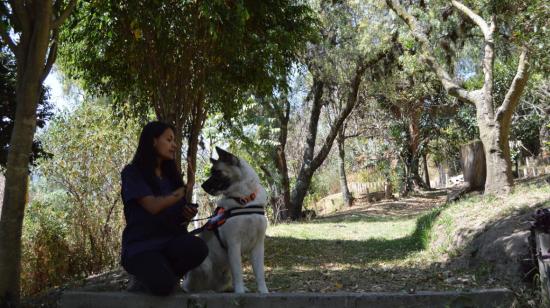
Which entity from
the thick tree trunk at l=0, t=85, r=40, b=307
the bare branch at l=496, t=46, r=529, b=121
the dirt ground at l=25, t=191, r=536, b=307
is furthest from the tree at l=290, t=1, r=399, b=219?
the thick tree trunk at l=0, t=85, r=40, b=307

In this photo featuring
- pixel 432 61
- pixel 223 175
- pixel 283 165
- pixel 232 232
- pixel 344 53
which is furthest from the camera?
pixel 283 165

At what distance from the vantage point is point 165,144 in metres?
3.91

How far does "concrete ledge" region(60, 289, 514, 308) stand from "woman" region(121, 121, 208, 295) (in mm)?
117

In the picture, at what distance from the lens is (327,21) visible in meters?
17.0

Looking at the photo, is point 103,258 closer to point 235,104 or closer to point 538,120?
point 235,104

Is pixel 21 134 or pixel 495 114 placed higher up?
pixel 495 114

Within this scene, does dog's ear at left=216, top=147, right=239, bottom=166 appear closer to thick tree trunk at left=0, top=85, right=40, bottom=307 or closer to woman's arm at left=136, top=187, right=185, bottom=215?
woman's arm at left=136, top=187, right=185, bottom=215

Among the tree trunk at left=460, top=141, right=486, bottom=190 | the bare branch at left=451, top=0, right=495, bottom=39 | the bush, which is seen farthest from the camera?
the tree trunk at left=460, top=141, right=486, bottom=190

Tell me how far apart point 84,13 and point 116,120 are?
12.2 ft

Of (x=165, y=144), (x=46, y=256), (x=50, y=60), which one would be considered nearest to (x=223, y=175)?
(x=165, y=144)

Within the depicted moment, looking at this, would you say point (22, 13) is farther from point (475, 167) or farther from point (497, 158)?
point (475, 167)

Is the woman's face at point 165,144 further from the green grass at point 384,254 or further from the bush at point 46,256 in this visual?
the bush at point 46,256

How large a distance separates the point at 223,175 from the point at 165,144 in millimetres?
671

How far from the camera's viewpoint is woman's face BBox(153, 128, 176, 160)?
12.8ft
